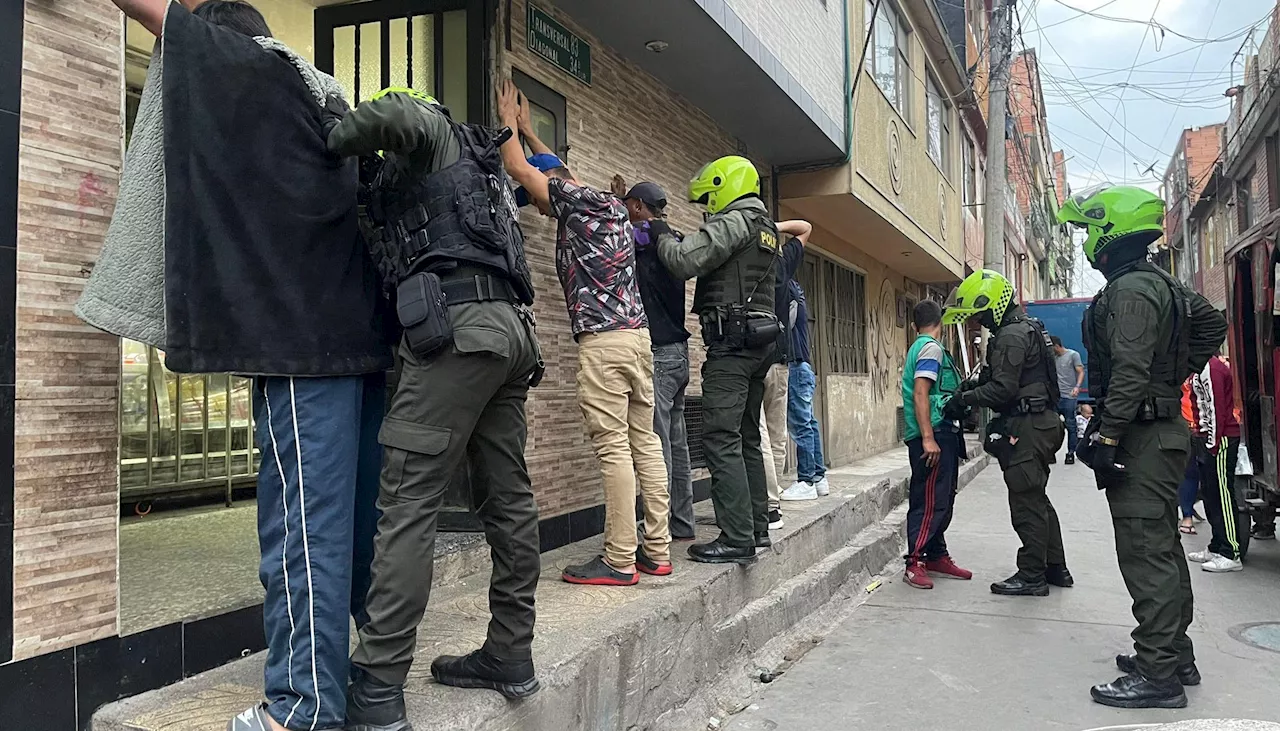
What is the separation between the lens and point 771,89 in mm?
6547

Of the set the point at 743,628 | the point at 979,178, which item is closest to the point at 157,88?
the point at 743,628

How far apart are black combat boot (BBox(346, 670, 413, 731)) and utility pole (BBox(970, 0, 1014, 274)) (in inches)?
505

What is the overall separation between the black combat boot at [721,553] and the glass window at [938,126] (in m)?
10.1

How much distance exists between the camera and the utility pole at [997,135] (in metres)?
13.2

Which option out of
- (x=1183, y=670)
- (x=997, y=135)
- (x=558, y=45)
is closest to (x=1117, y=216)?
(x=1183, y=670)

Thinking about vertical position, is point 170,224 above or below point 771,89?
below

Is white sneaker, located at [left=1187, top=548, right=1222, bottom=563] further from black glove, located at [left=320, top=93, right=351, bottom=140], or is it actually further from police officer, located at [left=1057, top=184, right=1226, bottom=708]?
black glove, located at [left=320, top=93, right=351, bottom=140]

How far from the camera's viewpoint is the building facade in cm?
230

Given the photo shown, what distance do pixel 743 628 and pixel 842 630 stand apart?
87 centimetres

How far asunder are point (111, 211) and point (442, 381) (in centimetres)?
117

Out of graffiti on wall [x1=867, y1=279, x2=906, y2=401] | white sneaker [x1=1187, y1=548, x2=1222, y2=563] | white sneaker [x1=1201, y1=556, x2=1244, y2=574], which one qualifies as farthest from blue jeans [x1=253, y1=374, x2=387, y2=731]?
graffiti on wall [x1=867, y1=279, x2=906, y2=401]

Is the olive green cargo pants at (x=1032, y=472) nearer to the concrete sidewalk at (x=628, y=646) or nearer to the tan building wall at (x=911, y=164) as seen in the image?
the concrete sidewalk at (x=628, y=646)

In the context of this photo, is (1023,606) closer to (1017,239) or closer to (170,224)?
(170,224)

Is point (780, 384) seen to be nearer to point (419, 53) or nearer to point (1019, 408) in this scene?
point (1019, 408)
